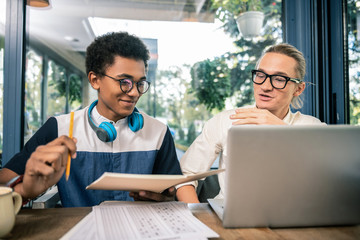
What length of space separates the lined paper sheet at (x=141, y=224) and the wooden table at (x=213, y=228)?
6cm

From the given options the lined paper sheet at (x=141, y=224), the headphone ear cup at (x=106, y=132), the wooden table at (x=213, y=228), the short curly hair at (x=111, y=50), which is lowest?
the wooden table at (x=213, y=228)

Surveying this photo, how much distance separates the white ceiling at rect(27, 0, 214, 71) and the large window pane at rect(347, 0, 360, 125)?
Answer: 3.75 ft

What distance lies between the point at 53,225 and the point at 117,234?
248mm

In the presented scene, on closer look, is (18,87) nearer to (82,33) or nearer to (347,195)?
(82,33)

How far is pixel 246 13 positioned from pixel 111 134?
1.89 m

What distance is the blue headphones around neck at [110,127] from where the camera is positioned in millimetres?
1313

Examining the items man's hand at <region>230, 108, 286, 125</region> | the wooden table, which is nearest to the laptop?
the wooden table

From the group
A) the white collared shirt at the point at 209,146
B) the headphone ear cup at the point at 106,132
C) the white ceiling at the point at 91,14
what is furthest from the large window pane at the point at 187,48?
the headphone ear cup at the point at 106,132

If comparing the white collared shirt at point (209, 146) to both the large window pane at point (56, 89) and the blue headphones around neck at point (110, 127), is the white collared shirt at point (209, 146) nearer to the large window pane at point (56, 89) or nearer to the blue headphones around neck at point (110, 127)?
the blue headphones around neck at point (110, 127)

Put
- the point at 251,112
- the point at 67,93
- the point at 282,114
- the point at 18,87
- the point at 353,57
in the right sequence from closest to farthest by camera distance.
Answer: the point at 251,112
the point at 282,114
the point at 353,57
the point at 18,87
the point at 67,93

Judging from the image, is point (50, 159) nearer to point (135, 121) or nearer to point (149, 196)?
point (149, 196)

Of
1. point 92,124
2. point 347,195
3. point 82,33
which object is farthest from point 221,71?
point 347,195

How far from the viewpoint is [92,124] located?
1.40 m

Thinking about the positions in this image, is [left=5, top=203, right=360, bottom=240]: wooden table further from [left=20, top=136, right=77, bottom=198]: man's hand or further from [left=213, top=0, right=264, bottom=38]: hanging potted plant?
[left=213, top=0, right=264, bottom=38]: hanging potted plant
